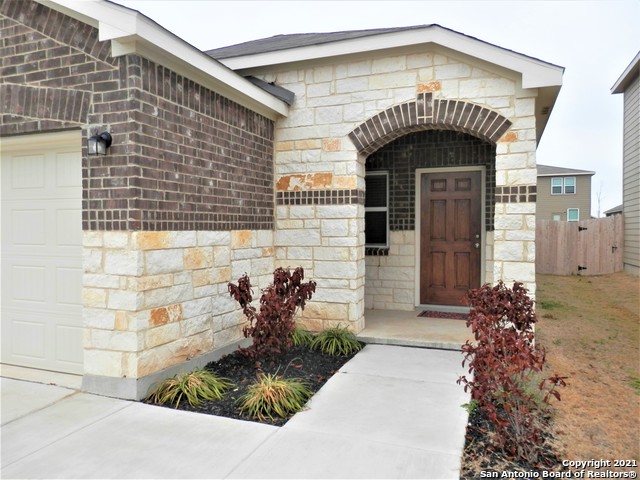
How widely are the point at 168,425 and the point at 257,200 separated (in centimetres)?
310

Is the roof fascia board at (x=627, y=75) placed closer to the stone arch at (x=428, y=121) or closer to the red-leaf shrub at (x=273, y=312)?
the stone arch at (x=428, y=121)

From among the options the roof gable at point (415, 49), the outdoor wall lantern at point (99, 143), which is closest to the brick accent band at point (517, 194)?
the roof gable at point (415, 49)

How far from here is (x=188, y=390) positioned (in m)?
A: 3.92

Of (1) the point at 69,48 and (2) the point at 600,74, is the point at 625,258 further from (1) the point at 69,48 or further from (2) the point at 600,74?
(2) the point at 600,74

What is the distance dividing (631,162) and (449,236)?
29.4ft

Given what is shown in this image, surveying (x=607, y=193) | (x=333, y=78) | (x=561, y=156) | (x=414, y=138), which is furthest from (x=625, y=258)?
(x=561, y=156)

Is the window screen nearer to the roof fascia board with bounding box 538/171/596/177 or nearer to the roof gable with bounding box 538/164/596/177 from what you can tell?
the roof fascia board with bounding box 538/171/596/177

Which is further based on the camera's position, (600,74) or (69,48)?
(600,74)

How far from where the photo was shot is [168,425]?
136 inches

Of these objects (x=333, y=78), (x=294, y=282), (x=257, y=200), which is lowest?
(x=294, y=282)

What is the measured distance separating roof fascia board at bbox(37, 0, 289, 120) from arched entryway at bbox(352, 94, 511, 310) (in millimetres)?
3602

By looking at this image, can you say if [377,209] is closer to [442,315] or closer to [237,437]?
[442,315]

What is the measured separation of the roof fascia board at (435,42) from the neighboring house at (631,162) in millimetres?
8999

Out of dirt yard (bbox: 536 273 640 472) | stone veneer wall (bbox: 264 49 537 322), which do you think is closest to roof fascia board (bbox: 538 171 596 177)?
dirt yard (bbox: 536 273 640 472)
